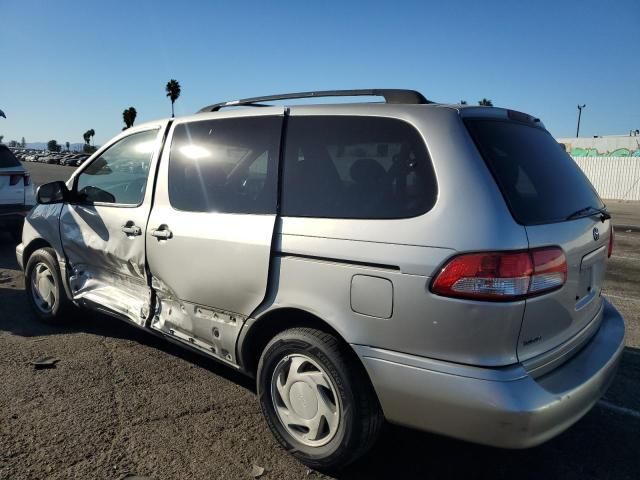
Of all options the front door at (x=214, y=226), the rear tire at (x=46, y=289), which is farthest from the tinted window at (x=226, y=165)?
the rear tire at (x=46, y=289)

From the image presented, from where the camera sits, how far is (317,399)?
2660 millimetres

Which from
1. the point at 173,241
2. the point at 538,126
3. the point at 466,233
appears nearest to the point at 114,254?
the point at 173,241

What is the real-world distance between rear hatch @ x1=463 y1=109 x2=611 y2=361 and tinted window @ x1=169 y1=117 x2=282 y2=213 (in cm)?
115

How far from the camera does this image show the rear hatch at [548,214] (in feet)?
7.52

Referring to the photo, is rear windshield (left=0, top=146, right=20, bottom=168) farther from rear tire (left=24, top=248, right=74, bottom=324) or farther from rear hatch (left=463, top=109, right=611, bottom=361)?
rear hatch (left=463, top=109, right=611, bottom=361)

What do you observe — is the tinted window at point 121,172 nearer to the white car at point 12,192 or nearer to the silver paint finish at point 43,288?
the silver paint finish at point 43,288

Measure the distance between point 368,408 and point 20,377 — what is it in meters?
2.68

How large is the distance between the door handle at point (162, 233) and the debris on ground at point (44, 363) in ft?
4.66

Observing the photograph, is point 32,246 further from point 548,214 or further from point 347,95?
point 548,214

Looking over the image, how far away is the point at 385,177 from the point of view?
2.52 meters

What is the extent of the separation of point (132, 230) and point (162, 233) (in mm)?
387

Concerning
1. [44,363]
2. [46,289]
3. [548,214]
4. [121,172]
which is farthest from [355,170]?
[46,289]

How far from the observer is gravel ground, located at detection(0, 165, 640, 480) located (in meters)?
2.74

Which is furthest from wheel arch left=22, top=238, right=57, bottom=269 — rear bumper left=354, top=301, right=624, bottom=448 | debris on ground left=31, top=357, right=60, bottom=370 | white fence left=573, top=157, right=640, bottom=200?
white fence left=573, top=157, right=640, bottom=200
